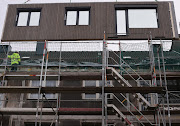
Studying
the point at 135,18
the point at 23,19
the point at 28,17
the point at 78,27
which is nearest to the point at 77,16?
the point at 78,27

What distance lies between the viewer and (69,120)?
46.7ft

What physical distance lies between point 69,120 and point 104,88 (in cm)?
534

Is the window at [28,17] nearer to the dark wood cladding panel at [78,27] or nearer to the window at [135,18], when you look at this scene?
the dark wood cladding panel at [78,27]

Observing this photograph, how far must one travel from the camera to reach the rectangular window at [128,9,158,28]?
571 inches

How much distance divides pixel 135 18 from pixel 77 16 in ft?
12.1

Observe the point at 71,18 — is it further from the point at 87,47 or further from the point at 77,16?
the point at 87,47

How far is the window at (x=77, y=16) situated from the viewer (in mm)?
14977

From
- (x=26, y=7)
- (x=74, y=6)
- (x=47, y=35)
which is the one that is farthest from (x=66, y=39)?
(x=26, y=7)

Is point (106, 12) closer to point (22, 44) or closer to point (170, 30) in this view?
point (170, 30)

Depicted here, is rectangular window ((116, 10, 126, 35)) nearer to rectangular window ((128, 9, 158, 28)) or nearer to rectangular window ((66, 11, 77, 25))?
rectangular window ((128, 9, 158, 28))

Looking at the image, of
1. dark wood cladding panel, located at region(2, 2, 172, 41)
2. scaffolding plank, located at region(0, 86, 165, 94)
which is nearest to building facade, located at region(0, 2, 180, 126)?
dark wood cladding panel, located at region(2, 2, 172, 41)

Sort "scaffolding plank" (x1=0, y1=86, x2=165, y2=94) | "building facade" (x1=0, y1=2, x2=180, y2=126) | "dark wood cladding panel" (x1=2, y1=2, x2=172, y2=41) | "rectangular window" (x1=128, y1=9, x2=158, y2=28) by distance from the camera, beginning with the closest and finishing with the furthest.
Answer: "scaffolding plank" (x1=0, y1=86, x2=165, y2=94)
"building facade" (x1=0, y1=2, x2=180, y2=126)
"dark wood cladding panel" (x1=2, y1=2, x2=172, y2=41)
"rectangular window" (x1=128, y1=9, x2=158, y2=28)

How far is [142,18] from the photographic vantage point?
48.4 ft

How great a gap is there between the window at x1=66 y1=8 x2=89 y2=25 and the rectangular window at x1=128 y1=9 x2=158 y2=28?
9.10ft
